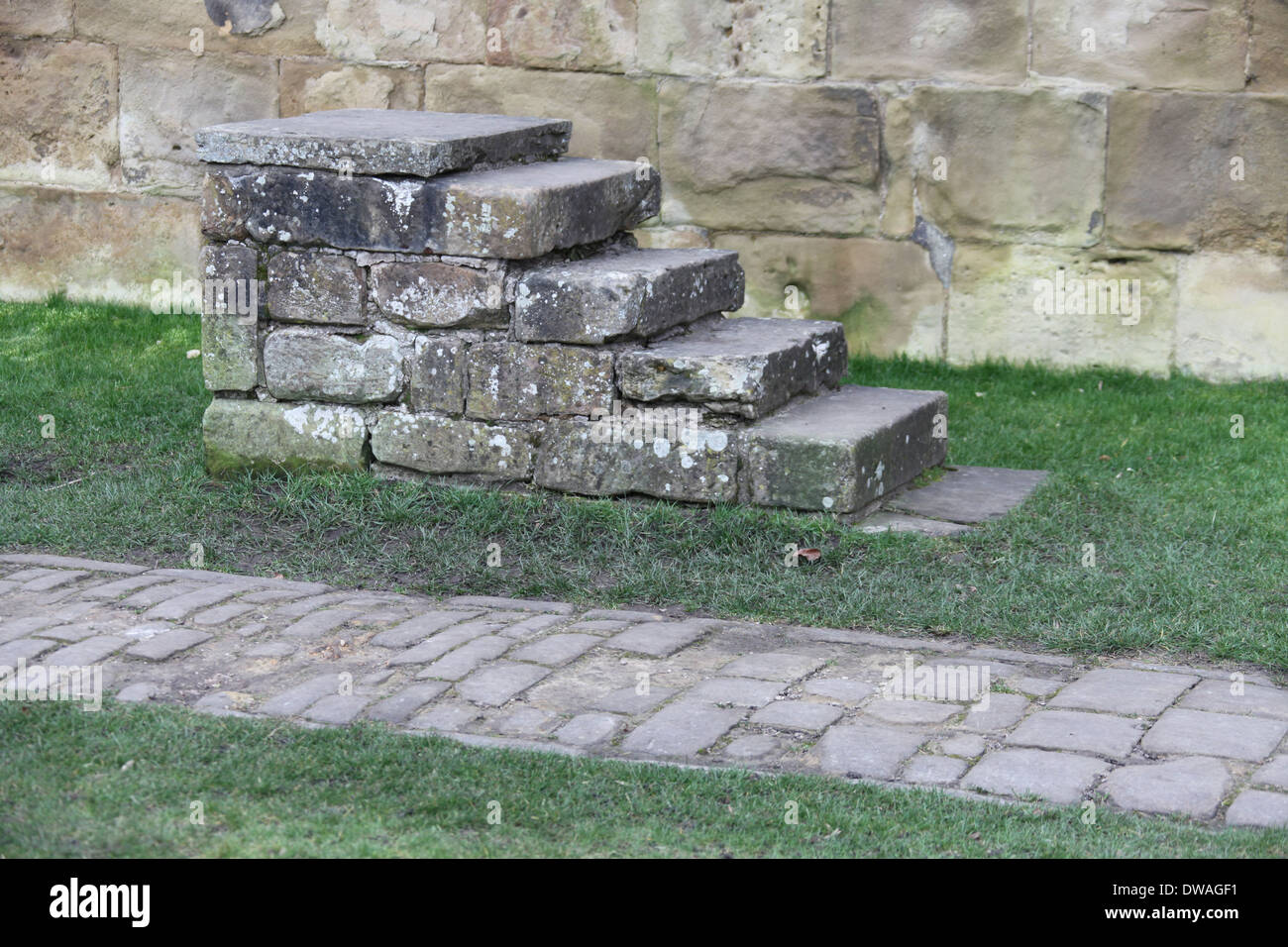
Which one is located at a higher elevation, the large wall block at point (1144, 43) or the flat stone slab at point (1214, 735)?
the large wall block at point (1144, 43)

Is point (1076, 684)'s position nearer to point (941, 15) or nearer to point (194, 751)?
point (194, 751)

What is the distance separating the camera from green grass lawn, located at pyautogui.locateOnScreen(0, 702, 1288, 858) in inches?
134

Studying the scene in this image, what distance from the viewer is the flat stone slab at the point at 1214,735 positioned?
12.8 ft

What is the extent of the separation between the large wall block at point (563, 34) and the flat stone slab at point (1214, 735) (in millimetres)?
5177

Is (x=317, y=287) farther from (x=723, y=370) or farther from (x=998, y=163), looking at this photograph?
(x=998, y=163)

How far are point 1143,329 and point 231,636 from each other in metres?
4.88

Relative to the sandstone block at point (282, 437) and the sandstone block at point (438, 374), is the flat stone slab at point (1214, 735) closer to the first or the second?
the sandstone block at point (438, 374)

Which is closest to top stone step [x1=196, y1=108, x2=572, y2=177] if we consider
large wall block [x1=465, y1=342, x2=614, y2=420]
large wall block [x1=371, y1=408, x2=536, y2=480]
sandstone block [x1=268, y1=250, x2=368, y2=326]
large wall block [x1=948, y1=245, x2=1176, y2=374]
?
sandstone block [x1=268, y1=250, x2=368, y2=326]

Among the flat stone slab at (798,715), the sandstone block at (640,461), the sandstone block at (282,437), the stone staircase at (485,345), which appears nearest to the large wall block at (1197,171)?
the stone staircase at (485,345)

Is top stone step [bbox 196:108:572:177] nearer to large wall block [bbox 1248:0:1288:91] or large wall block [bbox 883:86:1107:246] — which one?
large wall block [bbox 883:86:1107:246]

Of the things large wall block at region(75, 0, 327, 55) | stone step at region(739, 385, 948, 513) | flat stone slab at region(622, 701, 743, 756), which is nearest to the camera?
flat stone slab at region(622, 701, 743, 756)

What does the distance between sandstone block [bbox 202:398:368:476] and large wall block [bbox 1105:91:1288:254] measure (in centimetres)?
387

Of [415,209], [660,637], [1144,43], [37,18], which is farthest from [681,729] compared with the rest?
[37,18]

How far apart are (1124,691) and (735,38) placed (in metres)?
4.73
